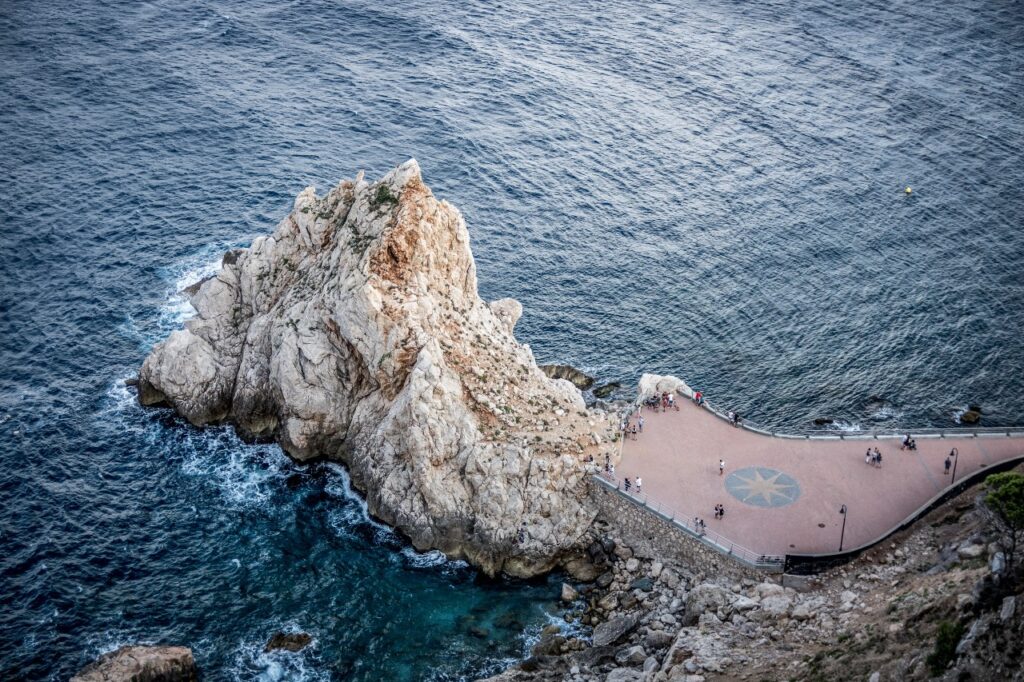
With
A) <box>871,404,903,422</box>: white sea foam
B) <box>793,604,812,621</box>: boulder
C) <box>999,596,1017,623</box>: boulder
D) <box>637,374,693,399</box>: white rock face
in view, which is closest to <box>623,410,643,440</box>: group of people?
<box>637,374,693,399</box>: white rock face

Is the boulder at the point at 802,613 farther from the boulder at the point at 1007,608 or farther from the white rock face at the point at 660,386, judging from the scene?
the white rock face at the point at 660,386

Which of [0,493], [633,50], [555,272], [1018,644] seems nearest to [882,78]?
[633,50]

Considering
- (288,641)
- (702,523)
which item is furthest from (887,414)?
(288,641)

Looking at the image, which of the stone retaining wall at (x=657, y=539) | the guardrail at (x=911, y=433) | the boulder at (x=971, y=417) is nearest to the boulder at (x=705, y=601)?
the stone retaining wall at (x=657, y=539)

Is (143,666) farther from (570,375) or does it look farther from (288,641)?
(570,375)

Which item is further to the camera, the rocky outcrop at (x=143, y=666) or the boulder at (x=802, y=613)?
the rocky outcrop at (x=143, y=666)

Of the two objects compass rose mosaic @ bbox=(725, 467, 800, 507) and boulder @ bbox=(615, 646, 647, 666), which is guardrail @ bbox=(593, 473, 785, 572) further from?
boulder @ bbox=(615, 646, 647, 666)
